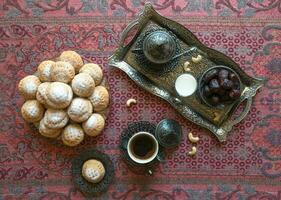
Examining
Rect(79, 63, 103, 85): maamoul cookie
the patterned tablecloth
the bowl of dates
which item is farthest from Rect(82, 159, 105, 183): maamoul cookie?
the bowl of dates

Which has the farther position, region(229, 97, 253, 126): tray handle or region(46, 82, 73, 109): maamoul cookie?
region(229, 97, 253, 126): tray handle

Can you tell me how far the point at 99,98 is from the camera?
160cm

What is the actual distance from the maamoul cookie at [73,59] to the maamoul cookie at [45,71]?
0.04m

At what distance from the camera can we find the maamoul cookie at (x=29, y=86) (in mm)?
1581

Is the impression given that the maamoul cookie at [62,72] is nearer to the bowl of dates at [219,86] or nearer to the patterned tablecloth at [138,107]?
the patterned tablecloth at [138,107]

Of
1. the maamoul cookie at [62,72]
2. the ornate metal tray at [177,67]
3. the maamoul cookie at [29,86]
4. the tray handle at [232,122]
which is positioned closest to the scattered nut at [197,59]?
the ornate metal tray at [177,67]

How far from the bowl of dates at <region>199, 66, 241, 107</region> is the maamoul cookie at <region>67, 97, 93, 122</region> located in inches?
15.7

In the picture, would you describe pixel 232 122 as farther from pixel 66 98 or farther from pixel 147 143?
pixel 66 98

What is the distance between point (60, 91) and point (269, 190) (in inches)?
31.8

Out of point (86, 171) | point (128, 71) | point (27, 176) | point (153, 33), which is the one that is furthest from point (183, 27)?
point (27, 176)

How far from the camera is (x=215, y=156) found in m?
1.68

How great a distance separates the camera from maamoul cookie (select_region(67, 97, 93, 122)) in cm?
155

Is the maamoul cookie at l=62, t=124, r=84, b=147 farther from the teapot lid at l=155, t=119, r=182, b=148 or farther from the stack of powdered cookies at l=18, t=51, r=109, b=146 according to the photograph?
the teapot lid at l=155, t=119, r=182, b=148

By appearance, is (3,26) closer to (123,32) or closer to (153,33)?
(123,32)
